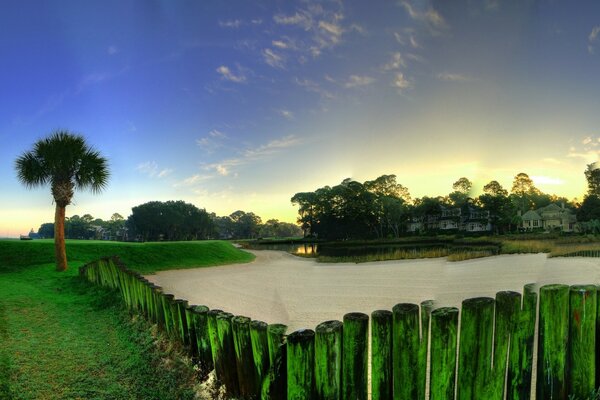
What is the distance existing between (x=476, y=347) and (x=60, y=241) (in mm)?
22507

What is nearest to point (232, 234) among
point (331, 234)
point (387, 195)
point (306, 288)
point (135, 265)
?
point (331, 234)

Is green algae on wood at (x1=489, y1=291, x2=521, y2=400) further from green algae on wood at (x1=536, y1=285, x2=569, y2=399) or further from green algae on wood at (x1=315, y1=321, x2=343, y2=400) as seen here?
green algae on wood at (x1=315, y1=321, x2=343, y2=400)

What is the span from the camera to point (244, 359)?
160 inches

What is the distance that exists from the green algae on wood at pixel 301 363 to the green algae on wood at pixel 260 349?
0.39 metres

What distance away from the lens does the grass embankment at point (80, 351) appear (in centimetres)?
471

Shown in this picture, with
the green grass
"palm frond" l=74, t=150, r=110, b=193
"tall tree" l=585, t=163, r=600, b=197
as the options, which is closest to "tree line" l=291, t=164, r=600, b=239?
"tall tree" l=585, t=163, r=600, b=197

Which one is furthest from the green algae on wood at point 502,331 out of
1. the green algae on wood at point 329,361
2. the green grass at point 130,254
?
the green grass at point 130,254

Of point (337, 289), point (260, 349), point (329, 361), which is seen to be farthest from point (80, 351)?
point (337, 289)

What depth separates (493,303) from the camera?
10.1 ft

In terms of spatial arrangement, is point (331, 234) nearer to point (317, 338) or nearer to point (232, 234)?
point (232, 234)

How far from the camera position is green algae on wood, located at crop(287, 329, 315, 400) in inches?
133

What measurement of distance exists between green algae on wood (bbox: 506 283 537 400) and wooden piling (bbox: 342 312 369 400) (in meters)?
1.28

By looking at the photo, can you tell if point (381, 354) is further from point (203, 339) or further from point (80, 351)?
point (80, 351)

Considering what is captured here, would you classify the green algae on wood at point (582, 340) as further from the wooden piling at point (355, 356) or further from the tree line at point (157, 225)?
the tree line at point (157, 225)
